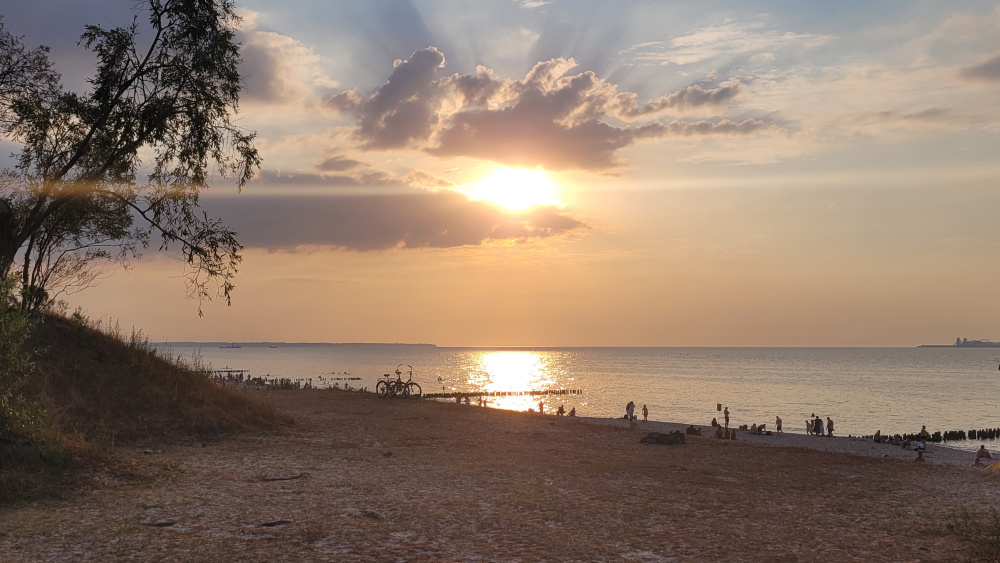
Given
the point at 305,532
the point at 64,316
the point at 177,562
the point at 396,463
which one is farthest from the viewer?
the point at 64,316

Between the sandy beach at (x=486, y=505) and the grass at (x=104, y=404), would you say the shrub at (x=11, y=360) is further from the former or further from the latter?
the sandy beach at (x=486, y=505)

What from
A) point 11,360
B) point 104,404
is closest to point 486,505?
point 11,360

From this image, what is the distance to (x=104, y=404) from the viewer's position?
18.6 m

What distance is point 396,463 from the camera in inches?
650

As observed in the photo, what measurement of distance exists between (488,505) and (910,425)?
73548 millimetres

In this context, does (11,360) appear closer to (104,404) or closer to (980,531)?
(104,404)

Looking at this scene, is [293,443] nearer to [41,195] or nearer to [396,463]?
[396,463]

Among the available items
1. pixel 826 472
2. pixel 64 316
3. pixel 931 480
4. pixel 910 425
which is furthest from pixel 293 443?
pixel 910 425

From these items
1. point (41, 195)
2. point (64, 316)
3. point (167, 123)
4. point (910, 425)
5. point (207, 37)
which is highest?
point (207, 37)

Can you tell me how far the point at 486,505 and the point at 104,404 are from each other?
1292cm

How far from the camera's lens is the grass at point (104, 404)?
1301cm

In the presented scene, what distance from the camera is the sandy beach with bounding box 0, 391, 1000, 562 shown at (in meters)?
9.21

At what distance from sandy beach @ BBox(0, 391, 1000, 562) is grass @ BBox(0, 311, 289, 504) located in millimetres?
1054

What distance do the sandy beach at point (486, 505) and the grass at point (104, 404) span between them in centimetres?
105
